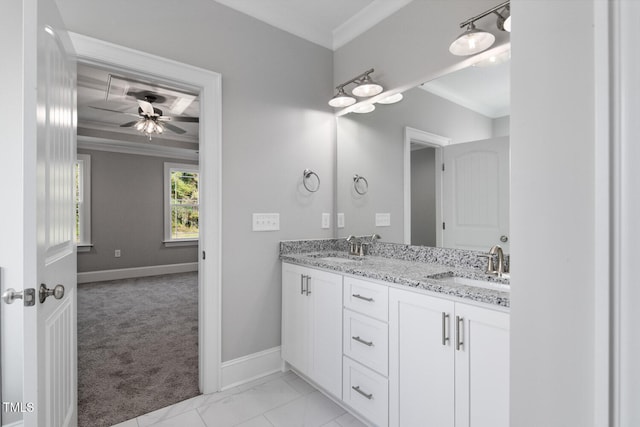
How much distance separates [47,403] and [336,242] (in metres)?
1.98

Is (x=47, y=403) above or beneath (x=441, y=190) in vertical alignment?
beneath

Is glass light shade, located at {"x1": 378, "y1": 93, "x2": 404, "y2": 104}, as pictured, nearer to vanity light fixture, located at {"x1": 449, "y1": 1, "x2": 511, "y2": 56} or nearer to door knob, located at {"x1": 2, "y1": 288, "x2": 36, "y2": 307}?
vanity light fixture, located at {"x1": 449, "y1": 1, "x2": 511, "y2": 56}

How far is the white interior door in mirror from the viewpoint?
168 cm

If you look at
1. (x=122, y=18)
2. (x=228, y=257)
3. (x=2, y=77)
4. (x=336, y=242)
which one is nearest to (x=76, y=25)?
(x=122, y=18)

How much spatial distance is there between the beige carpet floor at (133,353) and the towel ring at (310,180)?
167 cm

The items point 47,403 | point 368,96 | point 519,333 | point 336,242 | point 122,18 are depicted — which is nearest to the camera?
point 519,333

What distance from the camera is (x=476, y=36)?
165 centimetres

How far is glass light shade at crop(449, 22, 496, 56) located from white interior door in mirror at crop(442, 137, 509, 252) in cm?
50

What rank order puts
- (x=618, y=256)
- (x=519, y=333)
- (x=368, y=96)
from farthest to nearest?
(x=368, y=96), (x=519, y=333), (x=618, y=256)

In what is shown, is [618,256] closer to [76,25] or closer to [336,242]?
[336,242]

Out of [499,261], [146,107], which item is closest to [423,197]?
[499,261]

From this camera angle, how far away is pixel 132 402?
1980mm

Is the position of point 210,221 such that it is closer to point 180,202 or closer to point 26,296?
point 26,296

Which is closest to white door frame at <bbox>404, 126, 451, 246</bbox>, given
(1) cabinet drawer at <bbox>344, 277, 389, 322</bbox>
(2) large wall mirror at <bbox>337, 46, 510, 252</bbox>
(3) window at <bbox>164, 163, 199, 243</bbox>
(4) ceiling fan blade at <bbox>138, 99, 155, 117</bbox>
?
(2) large wall mirror at <bbox>337, 46, 510, 252</bbox>
